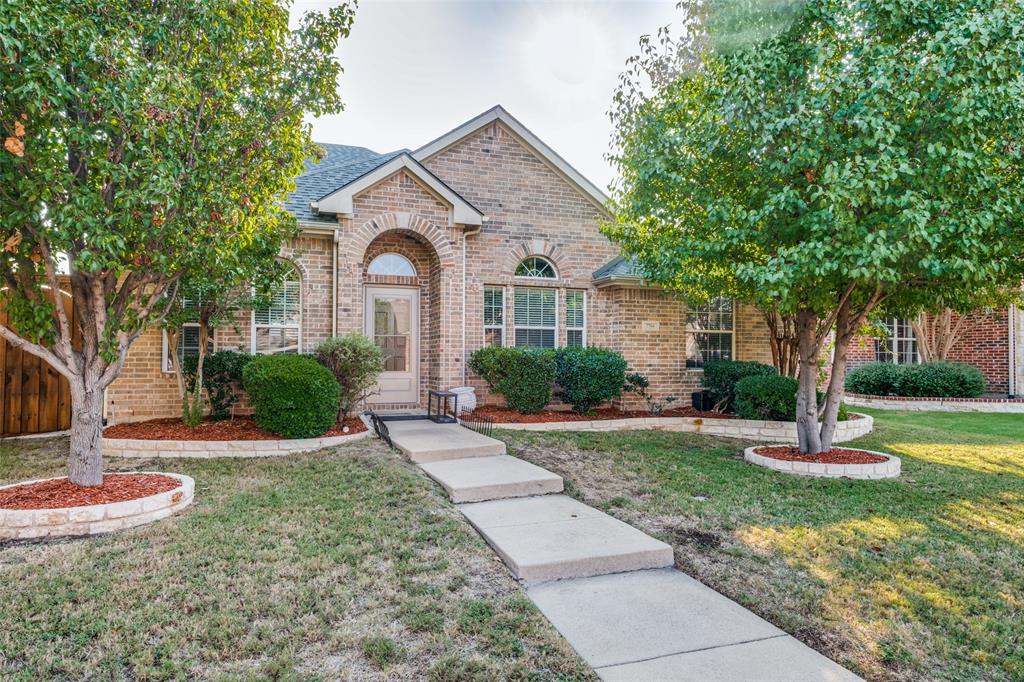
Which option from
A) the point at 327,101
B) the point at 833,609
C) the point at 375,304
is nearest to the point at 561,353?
the point at 375,304

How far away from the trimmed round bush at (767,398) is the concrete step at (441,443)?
5140mm

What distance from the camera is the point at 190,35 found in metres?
5.38

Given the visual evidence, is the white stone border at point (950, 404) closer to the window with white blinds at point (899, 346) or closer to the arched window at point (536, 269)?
the window with white blinds at point (899, 346)

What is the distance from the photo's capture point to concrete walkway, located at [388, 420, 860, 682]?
2.89 meters

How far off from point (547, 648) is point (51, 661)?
2491 millimetres

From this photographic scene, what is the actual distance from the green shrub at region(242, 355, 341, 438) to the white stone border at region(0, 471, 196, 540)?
2860 mm

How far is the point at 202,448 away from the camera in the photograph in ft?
25.4

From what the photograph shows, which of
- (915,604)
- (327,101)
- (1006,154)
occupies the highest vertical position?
(327,101)

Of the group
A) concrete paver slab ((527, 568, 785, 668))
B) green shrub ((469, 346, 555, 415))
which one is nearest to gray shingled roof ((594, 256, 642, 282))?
green shrub ((469, 346, 555, 415))

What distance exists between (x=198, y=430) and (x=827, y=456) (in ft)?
29.4

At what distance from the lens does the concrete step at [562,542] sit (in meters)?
4.03

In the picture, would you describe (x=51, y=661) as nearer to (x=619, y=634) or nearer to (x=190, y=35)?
(x=619, y=634)

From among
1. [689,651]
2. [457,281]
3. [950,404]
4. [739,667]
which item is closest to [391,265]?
[457,281]

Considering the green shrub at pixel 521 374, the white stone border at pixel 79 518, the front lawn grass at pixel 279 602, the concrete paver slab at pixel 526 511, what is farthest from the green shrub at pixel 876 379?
the white stone border at pixel 79 518
